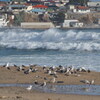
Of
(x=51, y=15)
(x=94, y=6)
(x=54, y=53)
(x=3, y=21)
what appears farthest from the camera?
(x=94, y=6)

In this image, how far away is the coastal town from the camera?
90875mm

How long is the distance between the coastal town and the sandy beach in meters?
63.0

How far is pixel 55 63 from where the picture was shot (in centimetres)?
2823

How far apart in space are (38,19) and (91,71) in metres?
71.6

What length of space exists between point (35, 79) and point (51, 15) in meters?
74.7

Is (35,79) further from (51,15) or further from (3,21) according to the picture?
(51,15)

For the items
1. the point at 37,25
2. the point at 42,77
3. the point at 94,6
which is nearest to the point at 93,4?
the point at 94,6

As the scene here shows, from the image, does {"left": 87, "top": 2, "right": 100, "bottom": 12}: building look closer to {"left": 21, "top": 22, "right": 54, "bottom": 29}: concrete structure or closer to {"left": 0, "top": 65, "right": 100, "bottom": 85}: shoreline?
{"left": 21, "top": 22, "right": 54, "bottom": 29}: concrete structure

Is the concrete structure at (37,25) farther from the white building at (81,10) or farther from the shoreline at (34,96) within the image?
the shoreline at (34,96)

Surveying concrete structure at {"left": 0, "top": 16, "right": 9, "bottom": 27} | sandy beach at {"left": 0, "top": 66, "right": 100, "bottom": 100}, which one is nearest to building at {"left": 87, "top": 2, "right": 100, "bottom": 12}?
concrete structure at {"left": 0, "top": 16, "right": 9, "bottom": 27}

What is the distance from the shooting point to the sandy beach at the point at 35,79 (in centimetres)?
1860

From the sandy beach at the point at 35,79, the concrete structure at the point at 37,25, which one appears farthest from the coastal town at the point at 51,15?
the sandy beach at the point at 35,79

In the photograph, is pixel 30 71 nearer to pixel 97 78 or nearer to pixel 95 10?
pixel 97 78

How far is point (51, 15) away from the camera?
9712 cm
